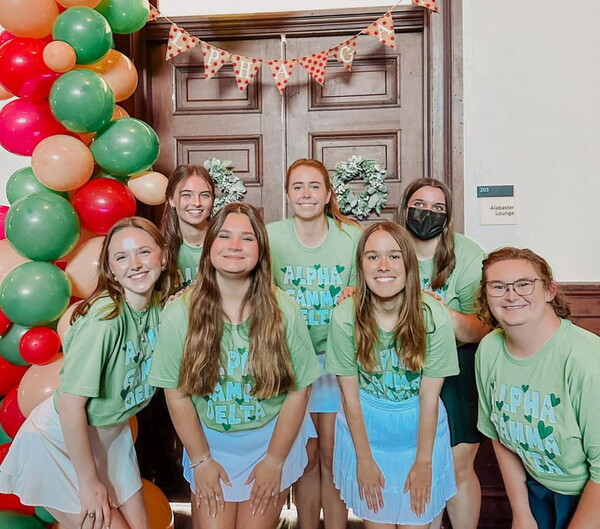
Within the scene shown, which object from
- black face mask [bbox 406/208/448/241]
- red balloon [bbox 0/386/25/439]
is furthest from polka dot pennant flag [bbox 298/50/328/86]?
red balloon [bbox 0/386/25/439]

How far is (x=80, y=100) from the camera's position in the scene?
80.0 inches

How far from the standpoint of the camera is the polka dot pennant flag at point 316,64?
108 inches

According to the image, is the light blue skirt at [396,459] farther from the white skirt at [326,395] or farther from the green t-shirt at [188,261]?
the green t-shirt at [188,261]

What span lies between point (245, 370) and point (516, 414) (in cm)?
85

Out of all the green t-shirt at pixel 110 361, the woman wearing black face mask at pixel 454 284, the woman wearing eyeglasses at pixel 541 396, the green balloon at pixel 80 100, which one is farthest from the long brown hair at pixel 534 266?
the green balloon at pixel 80 100

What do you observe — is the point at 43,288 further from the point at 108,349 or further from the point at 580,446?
the point at 580,446

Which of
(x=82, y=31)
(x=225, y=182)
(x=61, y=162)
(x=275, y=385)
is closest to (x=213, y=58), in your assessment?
(x=225, y=182)

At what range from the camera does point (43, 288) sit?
205 centimetres

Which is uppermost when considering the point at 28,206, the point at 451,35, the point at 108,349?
the point at 451,35

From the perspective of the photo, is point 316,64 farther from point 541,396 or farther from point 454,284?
point 541,396

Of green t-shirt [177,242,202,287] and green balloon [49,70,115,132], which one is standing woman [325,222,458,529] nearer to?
green t-shirt [177,242,202,287]

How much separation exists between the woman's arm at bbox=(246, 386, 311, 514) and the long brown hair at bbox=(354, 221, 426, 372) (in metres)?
0.26

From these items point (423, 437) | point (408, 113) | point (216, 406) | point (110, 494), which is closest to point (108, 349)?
point (216, 406)

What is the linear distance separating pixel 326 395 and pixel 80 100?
1.45 meters
